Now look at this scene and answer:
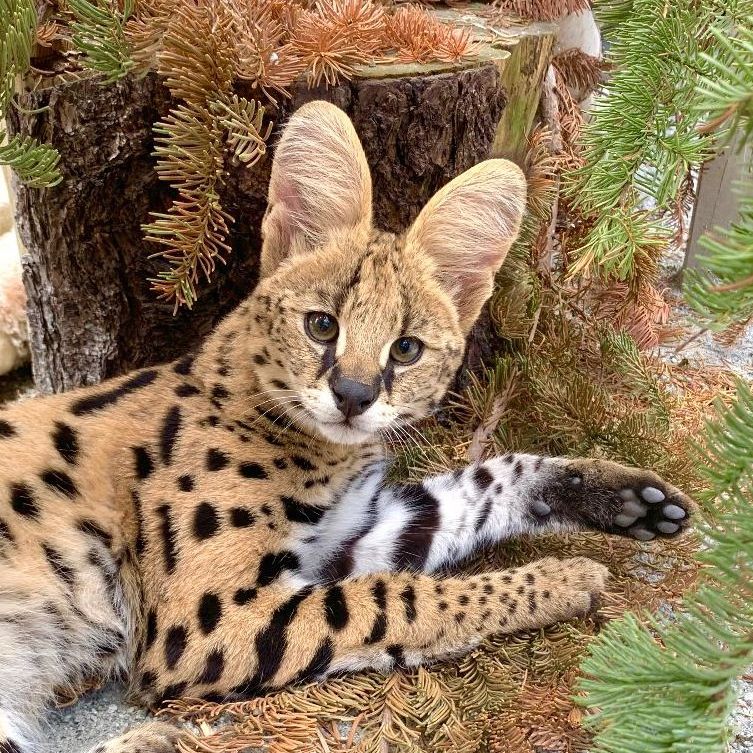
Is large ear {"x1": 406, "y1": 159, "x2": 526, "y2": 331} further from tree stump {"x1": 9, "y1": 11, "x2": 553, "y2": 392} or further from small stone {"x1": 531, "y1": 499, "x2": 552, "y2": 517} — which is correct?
small stone {"x1": 531, "y1": 499, "x2": 552, "y2": 517}

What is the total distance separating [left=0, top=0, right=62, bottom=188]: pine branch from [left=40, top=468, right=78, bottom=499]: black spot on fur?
636mm

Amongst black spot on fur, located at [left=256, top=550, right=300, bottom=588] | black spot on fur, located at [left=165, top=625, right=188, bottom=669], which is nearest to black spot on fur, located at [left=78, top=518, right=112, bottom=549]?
black spot on fur, located at [left=165, top=625, right=188, bottom=669]

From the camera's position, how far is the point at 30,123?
205 cm

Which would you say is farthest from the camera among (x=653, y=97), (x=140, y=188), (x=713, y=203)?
(x=713, y=203)

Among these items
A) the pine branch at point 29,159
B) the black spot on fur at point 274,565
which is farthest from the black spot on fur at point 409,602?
the pine branch at point 29,159

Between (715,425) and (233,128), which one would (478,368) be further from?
(715,425)

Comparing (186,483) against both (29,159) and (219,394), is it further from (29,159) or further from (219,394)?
(29,159)

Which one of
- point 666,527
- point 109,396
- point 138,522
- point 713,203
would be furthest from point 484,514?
point 713,203

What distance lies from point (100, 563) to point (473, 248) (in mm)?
1091

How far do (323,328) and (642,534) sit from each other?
951 millimetres

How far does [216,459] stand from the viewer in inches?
74.0

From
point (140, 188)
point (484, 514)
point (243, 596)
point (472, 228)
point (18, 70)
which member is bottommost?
point (484, 514)

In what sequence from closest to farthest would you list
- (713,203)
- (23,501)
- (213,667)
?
(213,667)
(23,501)
(713,203)

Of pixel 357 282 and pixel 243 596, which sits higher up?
pixel 357 282
